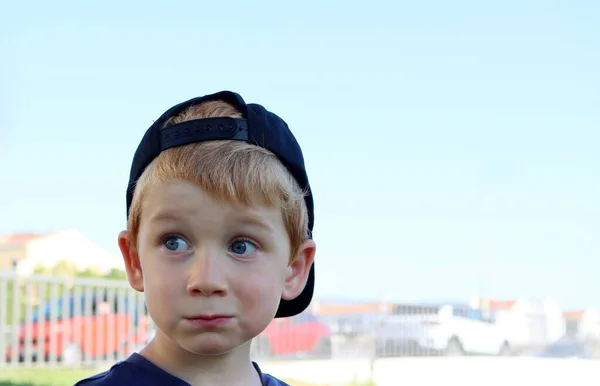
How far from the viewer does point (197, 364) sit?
1.44m

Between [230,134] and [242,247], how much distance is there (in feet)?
0.54

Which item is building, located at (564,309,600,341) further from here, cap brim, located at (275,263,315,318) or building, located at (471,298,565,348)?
cap brim, located at (275,263,315,318)

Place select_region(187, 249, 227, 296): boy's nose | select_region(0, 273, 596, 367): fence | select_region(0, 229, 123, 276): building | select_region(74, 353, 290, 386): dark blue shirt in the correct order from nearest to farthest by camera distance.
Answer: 1. select_region(187, 249, 227, 296): boy's nose
2. select_region(74, 353, 290, 386): dark blue shirt
3. select_region(0, 273, 596, 367): fence
4. select_region(0, 229, 123, 276): building

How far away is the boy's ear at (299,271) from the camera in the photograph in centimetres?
147

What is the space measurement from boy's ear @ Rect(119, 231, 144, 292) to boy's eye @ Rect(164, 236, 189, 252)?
11 cm

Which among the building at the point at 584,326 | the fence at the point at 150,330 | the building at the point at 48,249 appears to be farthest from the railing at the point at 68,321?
the building at the point at 48,249

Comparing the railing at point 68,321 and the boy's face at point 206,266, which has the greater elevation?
the boy's face at point 206,266

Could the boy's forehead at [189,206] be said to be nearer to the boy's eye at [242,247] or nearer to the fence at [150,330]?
the boy's eye at [242,247]

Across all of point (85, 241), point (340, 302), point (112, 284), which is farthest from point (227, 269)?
point (85, 241)

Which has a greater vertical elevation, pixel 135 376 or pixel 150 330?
pixel 135 376

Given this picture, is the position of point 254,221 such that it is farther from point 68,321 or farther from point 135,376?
point 68,321

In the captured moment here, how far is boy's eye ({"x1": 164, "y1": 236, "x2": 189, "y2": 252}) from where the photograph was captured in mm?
1313

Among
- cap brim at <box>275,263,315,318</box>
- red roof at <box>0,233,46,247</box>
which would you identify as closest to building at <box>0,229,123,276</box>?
red roof at <box>0,233,46,247</box>

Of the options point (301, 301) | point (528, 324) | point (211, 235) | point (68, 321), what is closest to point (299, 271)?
point (301, 301)
